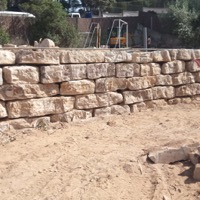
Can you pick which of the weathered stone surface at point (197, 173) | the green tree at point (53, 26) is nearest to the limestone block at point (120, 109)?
the weathered stone surface at point (197, 173)

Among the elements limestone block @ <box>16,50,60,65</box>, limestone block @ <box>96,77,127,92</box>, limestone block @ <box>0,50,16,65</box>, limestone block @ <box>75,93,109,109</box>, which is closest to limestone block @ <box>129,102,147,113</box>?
limestone block @ <box>96,77,127,92</box>

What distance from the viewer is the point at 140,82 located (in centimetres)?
729

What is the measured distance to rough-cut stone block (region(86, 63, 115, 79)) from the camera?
647 centimetres

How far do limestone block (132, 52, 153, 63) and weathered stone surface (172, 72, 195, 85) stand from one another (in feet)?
2.53

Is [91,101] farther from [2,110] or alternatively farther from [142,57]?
[2,110]

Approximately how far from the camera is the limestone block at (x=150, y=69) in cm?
736

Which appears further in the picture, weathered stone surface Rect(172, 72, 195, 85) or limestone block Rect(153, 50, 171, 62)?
weathered stone surface Rect(172, 72, 195, 85)

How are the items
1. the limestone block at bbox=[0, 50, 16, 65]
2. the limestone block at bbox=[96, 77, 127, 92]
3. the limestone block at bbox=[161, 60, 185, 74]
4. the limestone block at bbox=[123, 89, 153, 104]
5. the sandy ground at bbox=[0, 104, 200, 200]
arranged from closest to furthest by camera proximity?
the sandy ground at bbox=[0, 104, 200, 200], the limestone block at bbox=[0, 50, 16, 65], the limestone block at bbox=[96, 77, 127, 92], the limestone block at bbox=[123, 89, 153, 104], the limestone block at bbox=[161, 60, 185, 74]

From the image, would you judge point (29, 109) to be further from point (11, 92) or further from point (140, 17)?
point (140, 17)

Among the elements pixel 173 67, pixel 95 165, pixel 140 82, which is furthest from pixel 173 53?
pixel 95 165

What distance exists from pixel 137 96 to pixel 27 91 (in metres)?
2.32

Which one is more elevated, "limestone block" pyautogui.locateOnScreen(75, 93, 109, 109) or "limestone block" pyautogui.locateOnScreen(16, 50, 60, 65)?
"limestone block" pyautogui.locateOnScreen(16, 50, 60, 65)

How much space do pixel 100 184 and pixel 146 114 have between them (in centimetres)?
298

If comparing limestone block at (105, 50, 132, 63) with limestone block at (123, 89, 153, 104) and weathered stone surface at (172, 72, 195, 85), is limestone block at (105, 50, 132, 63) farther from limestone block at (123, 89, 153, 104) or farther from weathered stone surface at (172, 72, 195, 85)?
weathered stone surface at (172, 72, 195, 85)
